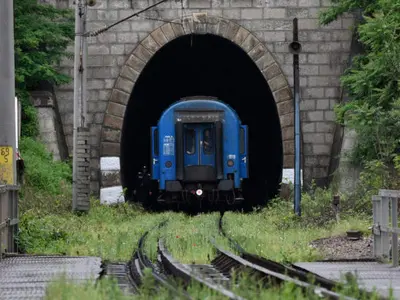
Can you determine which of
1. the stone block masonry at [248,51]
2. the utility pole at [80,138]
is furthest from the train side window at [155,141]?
the utility pole at [80,138]

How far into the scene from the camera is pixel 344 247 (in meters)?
16.7

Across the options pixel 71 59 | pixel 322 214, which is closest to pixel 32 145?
pixel 71 59

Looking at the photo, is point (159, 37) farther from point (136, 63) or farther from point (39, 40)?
point (39, 40)

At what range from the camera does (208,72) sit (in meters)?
43.0

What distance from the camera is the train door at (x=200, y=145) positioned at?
105 feet

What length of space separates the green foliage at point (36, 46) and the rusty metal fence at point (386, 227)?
55.9 ft

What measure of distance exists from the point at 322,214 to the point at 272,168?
18935 mm

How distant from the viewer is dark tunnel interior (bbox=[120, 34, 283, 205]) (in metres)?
39.2

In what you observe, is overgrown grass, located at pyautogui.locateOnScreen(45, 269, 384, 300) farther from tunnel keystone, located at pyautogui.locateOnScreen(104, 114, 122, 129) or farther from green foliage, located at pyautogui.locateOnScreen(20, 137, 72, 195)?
tunnel keystone, located at pyautogui.locateOnScreen(104, 114, 122, 129)

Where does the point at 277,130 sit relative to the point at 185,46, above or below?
below

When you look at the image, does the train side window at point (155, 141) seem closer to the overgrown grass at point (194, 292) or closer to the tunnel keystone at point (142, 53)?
the tunnel keystone at point (142, 53)

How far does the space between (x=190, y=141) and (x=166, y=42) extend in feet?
10.7

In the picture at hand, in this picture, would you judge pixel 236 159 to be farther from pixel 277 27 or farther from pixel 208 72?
pixel 208 72

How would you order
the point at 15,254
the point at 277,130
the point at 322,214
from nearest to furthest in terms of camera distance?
the point at 15,254 → the point at 322,214 → the point at 277,130
